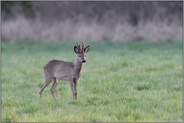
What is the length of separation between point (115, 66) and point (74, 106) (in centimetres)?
521

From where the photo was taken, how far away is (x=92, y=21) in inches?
1073

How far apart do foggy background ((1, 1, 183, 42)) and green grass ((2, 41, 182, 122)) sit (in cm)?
952

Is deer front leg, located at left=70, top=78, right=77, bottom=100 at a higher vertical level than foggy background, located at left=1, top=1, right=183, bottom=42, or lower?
lower

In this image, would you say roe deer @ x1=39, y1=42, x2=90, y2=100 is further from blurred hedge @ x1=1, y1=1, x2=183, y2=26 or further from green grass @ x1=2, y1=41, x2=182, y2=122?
blurred hedge @ x1=1, y1=1, x2=183, y2=26

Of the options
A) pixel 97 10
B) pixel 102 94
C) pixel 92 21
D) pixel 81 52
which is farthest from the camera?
pixel 97 10

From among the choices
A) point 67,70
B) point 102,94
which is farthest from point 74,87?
point 102,94

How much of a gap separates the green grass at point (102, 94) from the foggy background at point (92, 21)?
31.2 ft

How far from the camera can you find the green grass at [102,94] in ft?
24.3

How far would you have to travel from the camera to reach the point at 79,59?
9062 mm

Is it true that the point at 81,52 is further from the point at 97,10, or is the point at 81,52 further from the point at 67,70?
the point at 97,10

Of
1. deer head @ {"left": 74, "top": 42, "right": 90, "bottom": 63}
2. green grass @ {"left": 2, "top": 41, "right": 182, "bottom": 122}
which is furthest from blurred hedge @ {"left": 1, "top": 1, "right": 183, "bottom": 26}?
deer head @ {"left": 74, "top": 42, "right": 90, "bottom": 63}

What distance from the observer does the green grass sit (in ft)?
24.3

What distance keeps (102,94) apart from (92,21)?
1821 cm

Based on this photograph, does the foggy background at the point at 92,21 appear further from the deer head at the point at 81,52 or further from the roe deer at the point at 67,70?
the deer head at the point at 81,52
